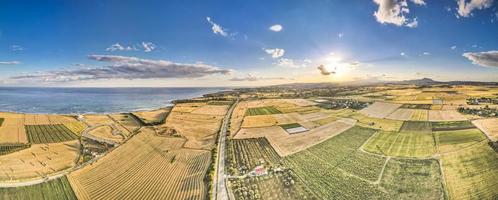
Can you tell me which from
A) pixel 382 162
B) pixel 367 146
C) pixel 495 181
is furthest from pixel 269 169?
pixel 495 181

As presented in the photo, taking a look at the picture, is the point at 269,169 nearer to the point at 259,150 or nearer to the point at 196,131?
the point at 259,150

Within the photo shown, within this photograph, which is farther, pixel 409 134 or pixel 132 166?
pixel 409 134

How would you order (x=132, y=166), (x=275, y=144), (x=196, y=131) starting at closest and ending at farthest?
(x=132, y=166) < (x=275, y=144) < (x=196, y=131)

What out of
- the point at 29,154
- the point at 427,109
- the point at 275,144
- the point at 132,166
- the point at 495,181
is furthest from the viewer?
the point at 427,109

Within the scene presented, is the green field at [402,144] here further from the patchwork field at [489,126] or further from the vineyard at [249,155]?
the vineyard at [249,155]

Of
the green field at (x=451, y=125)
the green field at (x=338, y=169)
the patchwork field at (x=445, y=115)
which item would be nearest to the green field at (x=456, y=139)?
the green field at (x=451, y=125)

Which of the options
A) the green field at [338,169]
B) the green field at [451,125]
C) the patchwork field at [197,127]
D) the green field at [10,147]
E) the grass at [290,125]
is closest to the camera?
the green field at [338,169]
